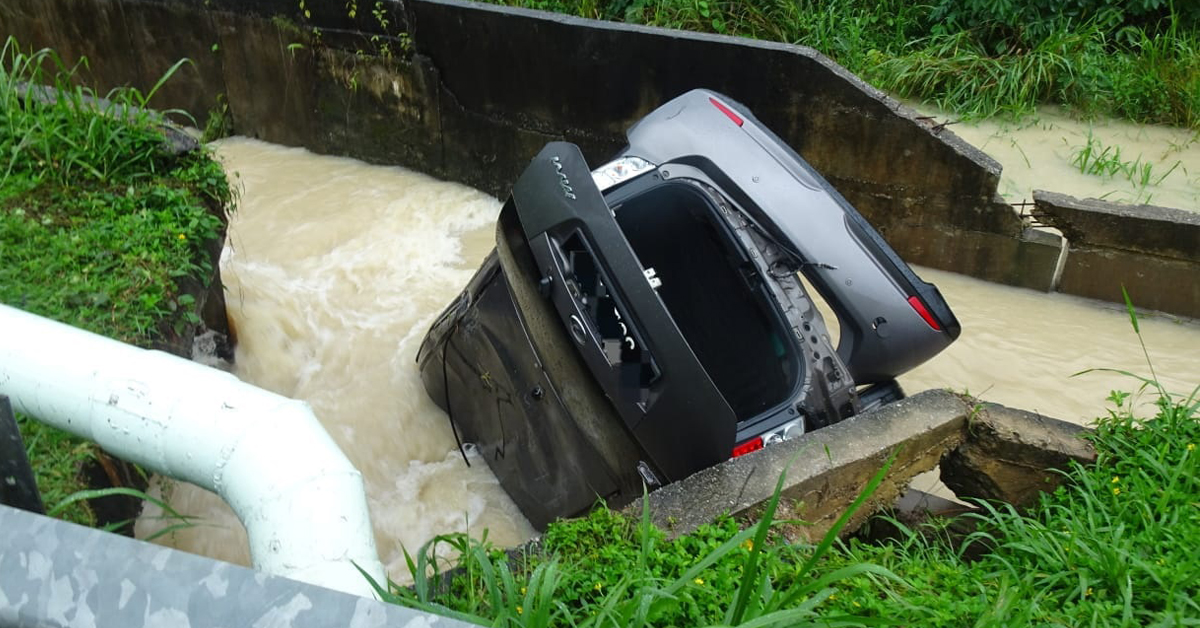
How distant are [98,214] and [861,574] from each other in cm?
343

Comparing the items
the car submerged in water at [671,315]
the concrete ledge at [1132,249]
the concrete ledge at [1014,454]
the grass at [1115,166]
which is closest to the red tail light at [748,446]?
→ the car submerged in water at [671,315]

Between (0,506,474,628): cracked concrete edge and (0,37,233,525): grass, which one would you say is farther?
(0,37,233,525): grass

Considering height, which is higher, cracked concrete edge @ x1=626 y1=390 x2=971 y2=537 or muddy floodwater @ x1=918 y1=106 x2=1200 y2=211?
muddy floodwater @ x1=918 y1=106 x2=1200 y2=211

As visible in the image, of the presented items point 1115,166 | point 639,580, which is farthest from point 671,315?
point 1115,166

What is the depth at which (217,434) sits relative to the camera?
1.85 metres

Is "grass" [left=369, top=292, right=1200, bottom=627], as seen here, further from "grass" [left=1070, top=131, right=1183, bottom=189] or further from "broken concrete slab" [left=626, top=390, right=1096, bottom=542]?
"grass" [left=1070, top=131, right=1183, bottom=189]

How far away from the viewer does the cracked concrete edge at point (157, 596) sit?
0.85m

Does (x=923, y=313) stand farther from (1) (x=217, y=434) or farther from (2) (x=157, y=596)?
(2) (x=157, y=596)

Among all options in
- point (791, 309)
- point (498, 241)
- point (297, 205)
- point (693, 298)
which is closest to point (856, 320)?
point (791, 309)

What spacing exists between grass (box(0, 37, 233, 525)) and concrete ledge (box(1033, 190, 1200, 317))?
15.7ft

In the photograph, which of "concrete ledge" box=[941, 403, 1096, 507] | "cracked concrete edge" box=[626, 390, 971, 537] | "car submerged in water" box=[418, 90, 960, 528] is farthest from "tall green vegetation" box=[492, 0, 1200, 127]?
"cracked concrete edge" box=[626, 390, 971, 537]

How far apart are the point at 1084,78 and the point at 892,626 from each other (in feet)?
20.3

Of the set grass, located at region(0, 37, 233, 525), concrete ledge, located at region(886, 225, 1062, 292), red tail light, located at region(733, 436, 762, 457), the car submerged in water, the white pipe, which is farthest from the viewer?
concrete ledge, located at region(886, 225, 1062, 292)

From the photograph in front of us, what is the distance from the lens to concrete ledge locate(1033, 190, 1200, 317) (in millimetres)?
5133
